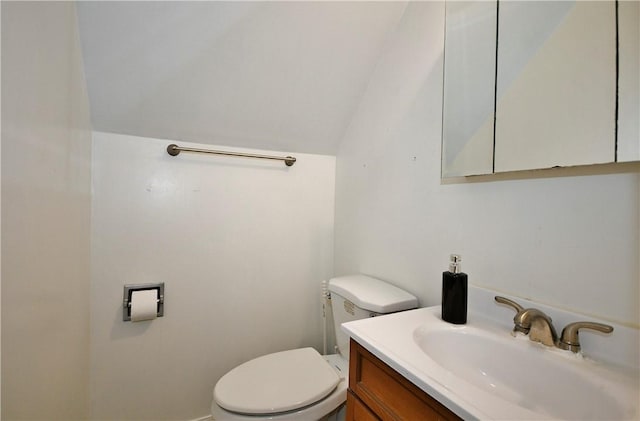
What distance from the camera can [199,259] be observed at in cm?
154

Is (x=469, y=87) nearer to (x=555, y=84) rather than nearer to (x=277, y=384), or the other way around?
(x=555, y=84)

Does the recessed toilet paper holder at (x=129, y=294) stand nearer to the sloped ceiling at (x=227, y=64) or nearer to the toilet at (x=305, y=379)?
the toilet at (x=305, y=379)

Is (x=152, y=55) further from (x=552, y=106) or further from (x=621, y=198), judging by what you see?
(x=621, y=198)

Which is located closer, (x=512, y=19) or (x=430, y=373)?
(x=430, y=373)

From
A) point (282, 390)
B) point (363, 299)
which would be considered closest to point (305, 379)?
point (282, 390)

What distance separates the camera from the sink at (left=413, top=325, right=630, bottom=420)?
58 cm

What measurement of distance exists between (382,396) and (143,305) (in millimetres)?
1184

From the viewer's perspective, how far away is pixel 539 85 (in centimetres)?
77

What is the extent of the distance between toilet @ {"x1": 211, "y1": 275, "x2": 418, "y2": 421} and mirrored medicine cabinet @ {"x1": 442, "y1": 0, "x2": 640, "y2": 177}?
1.85 ft

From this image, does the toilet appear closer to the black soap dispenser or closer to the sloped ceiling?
the black soap dispenser

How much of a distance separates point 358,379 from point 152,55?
1.44 m

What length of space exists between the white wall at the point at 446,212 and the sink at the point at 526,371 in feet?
0.51

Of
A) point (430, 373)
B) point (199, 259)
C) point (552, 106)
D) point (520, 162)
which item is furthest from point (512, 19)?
point (199, 259)

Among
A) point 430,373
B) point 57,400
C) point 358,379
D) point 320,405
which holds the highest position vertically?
point 430,373
